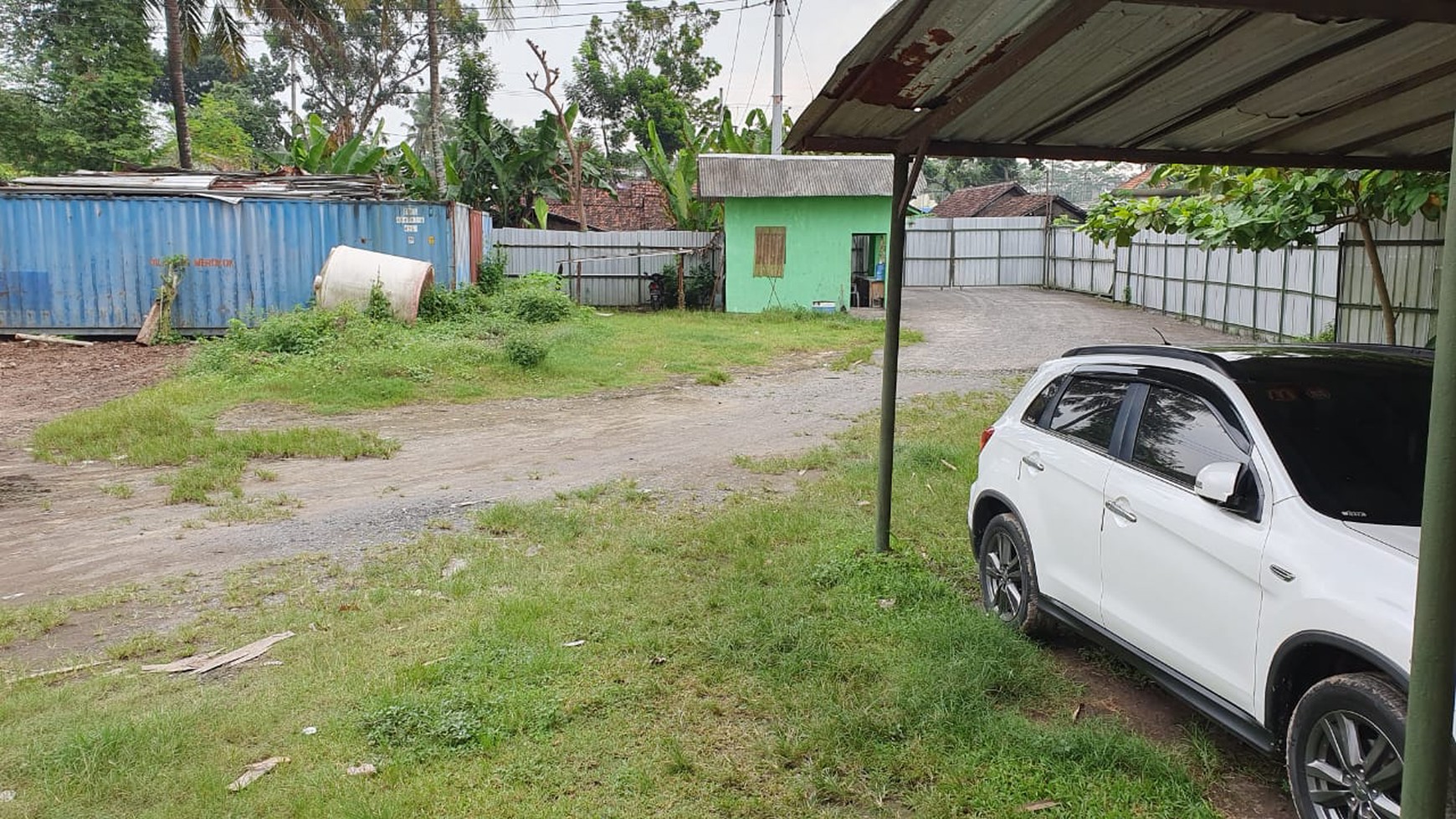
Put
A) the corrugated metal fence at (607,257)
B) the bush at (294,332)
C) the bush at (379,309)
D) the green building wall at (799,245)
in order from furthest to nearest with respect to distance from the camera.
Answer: the corrugated metal fence at (607,257), the green building wall at (799,245), the bush at (379,309), the bush at (294,332)

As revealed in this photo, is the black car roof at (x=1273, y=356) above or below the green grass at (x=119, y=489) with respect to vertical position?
above

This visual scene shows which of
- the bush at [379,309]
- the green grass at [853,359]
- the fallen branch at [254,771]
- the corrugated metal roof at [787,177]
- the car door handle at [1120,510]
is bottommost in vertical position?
the fallen branch at [254,771]

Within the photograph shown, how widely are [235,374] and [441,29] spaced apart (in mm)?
36448

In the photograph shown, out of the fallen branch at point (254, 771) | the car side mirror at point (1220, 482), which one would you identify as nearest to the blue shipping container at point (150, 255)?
the fallen branch at point (254, 771)

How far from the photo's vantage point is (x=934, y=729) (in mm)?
4211

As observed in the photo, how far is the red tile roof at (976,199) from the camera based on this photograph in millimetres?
38781

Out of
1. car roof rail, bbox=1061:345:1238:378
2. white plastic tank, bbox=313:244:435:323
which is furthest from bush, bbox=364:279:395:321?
car roof rail, bbox=1061:345:1238:378

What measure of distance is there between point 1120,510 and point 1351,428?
891mm

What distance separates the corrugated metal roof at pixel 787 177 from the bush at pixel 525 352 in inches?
396

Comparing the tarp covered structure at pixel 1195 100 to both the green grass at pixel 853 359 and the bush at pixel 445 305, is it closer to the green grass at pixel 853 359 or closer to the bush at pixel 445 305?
the green grass at pixel 853 359

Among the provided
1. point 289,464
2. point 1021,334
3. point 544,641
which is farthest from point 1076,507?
point 1021,334

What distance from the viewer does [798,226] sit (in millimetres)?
25172

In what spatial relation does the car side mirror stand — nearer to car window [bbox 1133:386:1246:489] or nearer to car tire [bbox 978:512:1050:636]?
car window [bbox 1133:386:1246:489]

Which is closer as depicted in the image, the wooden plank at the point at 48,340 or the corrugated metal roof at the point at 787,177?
the wooden plank at the point at 48,340
